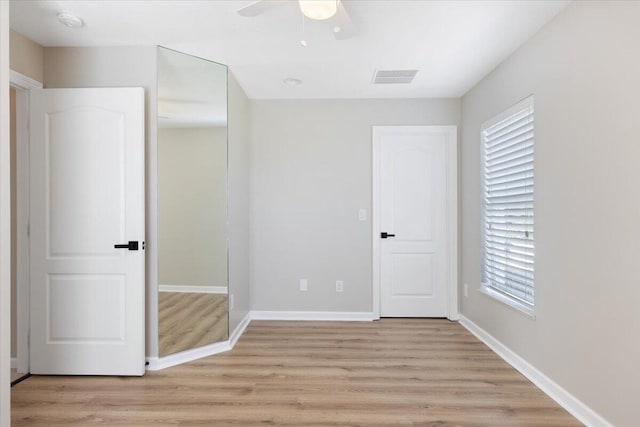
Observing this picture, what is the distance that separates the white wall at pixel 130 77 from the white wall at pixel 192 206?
66 mm

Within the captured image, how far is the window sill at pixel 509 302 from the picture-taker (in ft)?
8.79

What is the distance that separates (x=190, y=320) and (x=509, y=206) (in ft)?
9.36

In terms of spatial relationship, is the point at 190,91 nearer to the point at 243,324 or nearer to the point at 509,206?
the point at 243,324

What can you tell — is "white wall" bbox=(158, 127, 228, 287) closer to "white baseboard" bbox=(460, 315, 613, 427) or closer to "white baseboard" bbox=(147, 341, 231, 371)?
"white baseboard" bbox=(147, 341, 231, 371)

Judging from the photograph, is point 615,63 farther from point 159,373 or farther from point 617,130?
point 159,373

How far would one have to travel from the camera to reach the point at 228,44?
9.19 feet

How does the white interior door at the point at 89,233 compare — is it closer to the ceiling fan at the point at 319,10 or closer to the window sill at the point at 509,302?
the ceiling fan at the point at 319,10

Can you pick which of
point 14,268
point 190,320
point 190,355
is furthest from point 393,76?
point 14,268

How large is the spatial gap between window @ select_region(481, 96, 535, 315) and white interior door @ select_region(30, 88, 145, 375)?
2.93 metres

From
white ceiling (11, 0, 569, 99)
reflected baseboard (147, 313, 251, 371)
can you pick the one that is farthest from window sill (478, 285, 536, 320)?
reflected baseboard (147, 313, 251, 371)

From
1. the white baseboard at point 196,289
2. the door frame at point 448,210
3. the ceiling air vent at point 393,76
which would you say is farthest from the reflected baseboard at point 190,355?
the ceiling air vent at point 393,76

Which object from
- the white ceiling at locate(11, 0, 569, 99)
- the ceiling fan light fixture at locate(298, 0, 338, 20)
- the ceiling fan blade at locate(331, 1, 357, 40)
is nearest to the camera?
the ceiling fan light fixture at locate(298, 0, 338, 20)

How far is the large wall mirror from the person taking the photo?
9.36 feet

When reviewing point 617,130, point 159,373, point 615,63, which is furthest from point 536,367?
point 159,373
